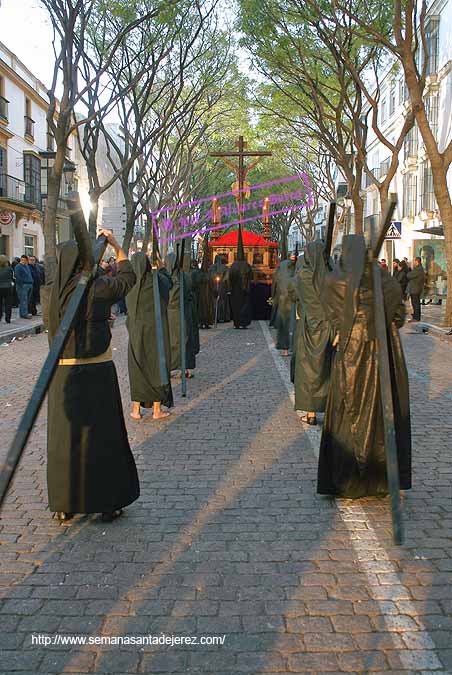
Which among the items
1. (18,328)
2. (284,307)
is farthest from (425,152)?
(284,307)

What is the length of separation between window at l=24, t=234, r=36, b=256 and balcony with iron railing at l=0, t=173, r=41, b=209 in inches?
75.1

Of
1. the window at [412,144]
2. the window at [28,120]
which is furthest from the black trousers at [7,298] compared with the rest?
the window at [412,144]

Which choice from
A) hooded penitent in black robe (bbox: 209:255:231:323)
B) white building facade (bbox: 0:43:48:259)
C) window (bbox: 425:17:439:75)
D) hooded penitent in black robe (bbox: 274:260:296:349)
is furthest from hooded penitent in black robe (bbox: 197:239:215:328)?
window (bbox: 425:17:439:75)

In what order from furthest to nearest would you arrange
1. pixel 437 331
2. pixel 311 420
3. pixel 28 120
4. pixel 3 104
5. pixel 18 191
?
pixel 28 120 → pixel 18 191 → pixel 3 104 → pixel 437 331 → pixel 311 420

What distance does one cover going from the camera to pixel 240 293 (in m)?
20.7

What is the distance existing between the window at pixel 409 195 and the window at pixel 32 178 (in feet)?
66.6

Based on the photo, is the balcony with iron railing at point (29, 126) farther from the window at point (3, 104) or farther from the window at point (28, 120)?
the window at point (3, 104)

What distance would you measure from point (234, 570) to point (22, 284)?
59.7 ft

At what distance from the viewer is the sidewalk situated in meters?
16.8

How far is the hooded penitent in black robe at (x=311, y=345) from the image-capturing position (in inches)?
306

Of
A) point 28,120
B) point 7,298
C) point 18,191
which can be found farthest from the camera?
point 28,120

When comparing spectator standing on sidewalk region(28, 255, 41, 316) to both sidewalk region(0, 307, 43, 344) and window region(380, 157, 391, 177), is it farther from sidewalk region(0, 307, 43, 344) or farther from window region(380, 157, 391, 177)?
window region(380, 157, 391, 177)

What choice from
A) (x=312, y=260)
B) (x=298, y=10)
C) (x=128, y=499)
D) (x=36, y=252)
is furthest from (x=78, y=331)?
(x=36, y=252)

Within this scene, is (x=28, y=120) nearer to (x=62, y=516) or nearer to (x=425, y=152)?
(x=425, y=152)
